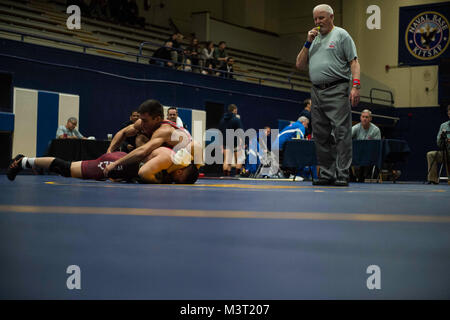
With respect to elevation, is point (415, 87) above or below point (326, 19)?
above

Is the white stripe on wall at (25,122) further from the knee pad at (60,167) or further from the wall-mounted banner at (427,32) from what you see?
the wall-mounted banner at (427,32)

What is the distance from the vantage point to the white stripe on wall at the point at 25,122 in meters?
9.73

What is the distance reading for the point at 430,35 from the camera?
16781mm

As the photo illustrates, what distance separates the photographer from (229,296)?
2.51 ft

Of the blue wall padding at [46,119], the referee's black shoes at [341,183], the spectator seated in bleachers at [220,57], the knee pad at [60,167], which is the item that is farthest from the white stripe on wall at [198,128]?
the knee pad at [60,167]

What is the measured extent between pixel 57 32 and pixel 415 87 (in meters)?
12.5

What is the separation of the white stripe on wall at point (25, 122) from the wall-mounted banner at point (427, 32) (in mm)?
9825

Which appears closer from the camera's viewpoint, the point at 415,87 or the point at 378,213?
the point at 378,213

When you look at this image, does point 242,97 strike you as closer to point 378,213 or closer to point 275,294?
point 378,213

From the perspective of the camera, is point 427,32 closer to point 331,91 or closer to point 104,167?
point 331,91

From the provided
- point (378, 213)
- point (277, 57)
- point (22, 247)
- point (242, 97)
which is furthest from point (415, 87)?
point (22, 247)

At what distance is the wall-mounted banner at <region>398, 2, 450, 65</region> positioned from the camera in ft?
49.9

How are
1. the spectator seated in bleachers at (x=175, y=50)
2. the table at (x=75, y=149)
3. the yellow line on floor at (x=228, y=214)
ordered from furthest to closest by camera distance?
the spectator seated in bleachers at (x=175, y=50), the table at (x=75, y=149), the yellow line on floor at (x=228, y=214)

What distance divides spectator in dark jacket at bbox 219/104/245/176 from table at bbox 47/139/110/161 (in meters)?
2.68
